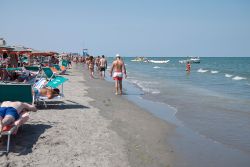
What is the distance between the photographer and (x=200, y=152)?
5414 millimetres

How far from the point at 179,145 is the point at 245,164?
1.19 meters

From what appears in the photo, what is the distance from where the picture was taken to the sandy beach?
4.60 meters

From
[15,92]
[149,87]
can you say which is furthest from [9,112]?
[149,87]

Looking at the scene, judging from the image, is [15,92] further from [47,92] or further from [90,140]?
[90,140]

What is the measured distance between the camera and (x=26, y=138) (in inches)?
212

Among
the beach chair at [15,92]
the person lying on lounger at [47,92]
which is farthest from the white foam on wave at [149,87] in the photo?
the beach chair at [15,92]

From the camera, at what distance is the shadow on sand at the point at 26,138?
4833mm

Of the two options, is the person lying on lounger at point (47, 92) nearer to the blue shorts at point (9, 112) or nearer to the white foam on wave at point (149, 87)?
the blue shorts at point (9, 112)

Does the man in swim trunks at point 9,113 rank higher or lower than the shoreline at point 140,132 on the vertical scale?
higher

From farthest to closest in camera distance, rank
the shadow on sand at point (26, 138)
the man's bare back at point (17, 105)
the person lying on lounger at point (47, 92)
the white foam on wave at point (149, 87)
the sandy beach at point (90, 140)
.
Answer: the white foam on wave at point (149, 87)
the person lying on lounger at point (47, 92)
the man's bare back at point (17, 105)
the shadow on sand at point (26, 138)
the sandy beach at point (90, 140)

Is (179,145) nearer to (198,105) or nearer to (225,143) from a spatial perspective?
(225,143)

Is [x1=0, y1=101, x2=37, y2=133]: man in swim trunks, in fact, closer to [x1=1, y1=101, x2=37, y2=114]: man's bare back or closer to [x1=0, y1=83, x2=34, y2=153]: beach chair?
[x1=1, y1=101, x2=37, y2=114]: man's bare back

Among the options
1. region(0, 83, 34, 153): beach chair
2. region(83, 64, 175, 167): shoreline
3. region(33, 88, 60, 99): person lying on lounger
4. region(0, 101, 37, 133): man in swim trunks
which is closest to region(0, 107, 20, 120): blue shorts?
region(0, 101, 37, 133): man in swim trunks

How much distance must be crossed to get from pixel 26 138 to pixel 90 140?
1.03 meters
